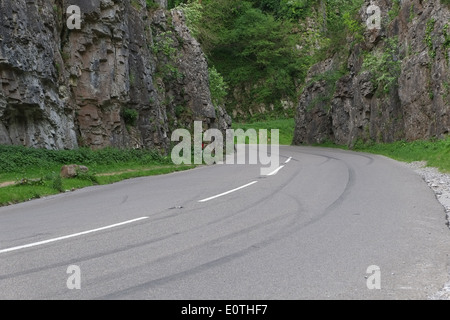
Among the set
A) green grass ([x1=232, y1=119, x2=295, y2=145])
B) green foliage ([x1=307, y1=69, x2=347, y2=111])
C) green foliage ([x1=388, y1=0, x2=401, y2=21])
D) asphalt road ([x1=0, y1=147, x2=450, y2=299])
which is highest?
green foliage ([x1=388, y1=0, x2=401, y2=21])

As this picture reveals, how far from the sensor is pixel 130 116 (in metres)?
26.7

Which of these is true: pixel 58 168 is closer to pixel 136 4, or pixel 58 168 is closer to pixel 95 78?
pixel 95 78

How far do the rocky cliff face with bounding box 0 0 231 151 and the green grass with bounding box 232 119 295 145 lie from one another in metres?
25.3

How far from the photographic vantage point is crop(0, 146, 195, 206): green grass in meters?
13.8

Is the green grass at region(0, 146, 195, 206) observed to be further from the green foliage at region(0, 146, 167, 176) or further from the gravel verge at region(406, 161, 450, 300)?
the gravel verge at region(406, 161, 450, 300)

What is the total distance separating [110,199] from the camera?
12.0 meters

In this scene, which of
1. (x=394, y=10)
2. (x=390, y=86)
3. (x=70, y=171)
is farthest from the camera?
(x=394, y=10)

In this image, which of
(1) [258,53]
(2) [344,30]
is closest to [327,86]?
(2) [344,30]

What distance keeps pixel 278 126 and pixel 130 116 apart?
123 ft

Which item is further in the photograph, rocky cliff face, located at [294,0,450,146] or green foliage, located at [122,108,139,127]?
green foliage, located at [122,108,139,127]

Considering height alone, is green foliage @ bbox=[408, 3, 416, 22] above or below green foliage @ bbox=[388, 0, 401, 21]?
below

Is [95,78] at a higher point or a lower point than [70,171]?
higher

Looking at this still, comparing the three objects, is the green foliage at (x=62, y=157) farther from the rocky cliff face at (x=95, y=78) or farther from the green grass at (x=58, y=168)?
the rocky cliff face at (x=95, y=78)

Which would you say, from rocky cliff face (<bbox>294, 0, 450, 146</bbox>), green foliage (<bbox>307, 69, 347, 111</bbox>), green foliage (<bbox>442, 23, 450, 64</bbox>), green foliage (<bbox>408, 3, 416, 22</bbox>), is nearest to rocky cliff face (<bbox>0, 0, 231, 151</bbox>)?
rocky cliff face (<bbox>294, 0, 450, 146</bbox>)
